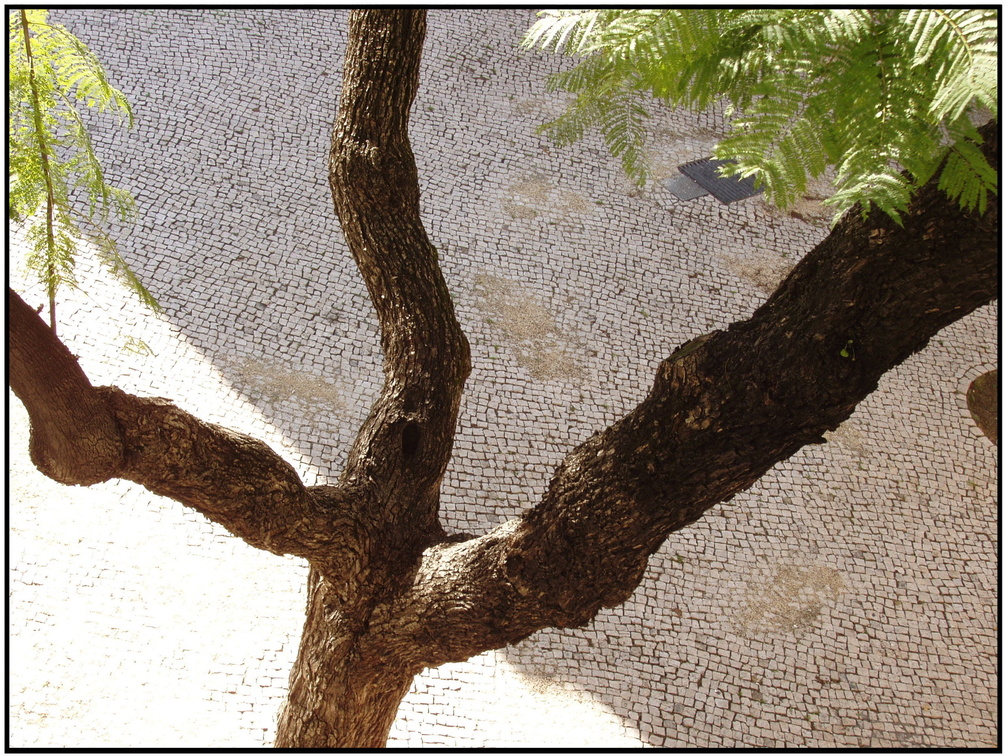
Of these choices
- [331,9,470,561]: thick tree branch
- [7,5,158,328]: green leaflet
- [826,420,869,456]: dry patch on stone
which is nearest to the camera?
[7,5,158,328]: green leaflet

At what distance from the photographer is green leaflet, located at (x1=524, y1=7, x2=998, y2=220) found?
1187 millimetres

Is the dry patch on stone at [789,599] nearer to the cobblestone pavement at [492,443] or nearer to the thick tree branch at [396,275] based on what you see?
the cobblestone pavement at [492,443]

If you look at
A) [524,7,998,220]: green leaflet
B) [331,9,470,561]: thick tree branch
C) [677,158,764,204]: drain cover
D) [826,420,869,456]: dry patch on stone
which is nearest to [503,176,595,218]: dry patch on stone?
[677,158,764,204]: drain cover

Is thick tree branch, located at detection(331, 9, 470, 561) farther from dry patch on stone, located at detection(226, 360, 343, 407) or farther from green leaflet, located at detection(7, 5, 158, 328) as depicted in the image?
dry patch on stone, located at detection(226, 360, 343, 407)

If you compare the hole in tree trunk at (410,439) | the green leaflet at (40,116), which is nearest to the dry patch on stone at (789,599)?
the hole in tree trunk at (410,439)

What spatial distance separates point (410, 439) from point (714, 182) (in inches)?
220

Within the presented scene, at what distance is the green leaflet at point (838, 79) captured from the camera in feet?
3.89

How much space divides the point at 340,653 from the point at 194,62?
21.6 feet

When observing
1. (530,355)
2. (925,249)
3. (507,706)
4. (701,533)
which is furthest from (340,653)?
(530,355)

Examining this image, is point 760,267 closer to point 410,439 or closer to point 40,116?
point 410,439

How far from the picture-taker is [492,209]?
286 inches

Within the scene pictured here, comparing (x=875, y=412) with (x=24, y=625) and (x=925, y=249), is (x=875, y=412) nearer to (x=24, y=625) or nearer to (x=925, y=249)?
(x=925, y=249)

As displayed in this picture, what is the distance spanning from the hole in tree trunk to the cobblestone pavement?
205 centimetres

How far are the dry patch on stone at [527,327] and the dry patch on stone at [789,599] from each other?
191 cm
